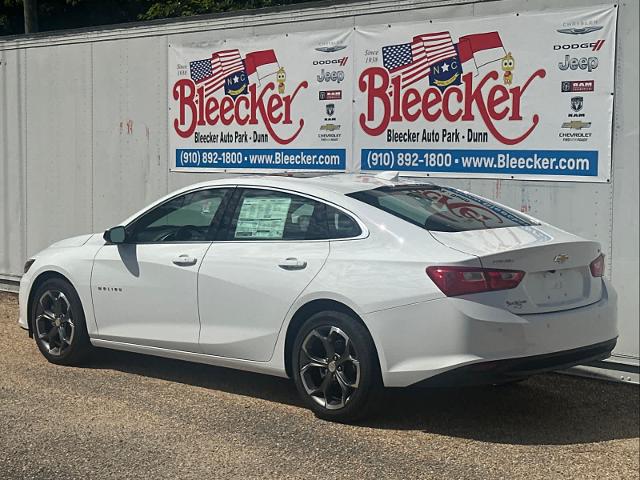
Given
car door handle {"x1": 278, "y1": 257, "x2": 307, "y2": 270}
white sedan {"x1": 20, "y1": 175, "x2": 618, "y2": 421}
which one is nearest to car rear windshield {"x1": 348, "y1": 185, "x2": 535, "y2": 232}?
white sedan {"x1": 20, "y1": 175, "x2": 618, "y2": 421}

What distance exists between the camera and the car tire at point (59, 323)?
793 cm

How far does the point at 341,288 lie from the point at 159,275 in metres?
1.62

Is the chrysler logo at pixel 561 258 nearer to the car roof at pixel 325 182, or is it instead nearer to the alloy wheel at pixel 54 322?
the car roof at pixel 325 182

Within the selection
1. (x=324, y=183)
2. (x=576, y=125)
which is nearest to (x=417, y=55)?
(x=576, y=125)

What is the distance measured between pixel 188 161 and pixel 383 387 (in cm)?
475

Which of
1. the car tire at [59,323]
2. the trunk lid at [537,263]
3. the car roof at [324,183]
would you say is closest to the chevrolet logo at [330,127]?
the car roof at [324,183]

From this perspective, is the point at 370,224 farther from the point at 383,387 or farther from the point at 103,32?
the point at 103,32

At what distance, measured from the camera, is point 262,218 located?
7090 millimetres

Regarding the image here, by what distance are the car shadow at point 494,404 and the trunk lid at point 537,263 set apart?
777 millimetres

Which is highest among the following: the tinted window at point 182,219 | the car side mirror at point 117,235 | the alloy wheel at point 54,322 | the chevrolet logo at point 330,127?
the chevrolet logo at point 330,127

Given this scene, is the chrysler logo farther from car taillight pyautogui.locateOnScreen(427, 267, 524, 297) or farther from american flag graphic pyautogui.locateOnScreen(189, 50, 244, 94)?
american flag graphic pyautogui.locateOnScreen(189, 50, 244, 94)

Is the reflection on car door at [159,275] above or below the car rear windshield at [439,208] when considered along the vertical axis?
below

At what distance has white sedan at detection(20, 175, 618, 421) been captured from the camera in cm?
596

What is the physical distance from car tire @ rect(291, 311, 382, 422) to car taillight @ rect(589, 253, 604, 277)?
1.45m
